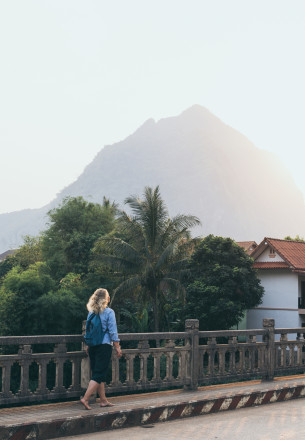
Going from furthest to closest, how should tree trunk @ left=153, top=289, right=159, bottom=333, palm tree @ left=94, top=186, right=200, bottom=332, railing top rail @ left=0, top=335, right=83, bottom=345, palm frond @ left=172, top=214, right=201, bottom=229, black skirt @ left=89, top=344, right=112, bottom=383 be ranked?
palm frond @ left=172, top=214, right=201, bottom=229 < tree trunk @ left=153, top=289, right=159, bottom=333 < palm tree @ left=94, top=186, right=200, bottom=332 < black skirt @ left=89, top=344, right=112, bottom=383 < railing top rail @ left=0, top=335, right=83, bottom=345

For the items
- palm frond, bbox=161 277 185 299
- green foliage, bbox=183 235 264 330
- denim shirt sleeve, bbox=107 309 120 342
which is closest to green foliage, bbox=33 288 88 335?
palm frond, bbox=161 277 185 299

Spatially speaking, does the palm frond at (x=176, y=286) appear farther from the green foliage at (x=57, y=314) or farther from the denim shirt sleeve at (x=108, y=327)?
the denim shirt sleeve at (x=108, y=327)

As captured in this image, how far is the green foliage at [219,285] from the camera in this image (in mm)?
39562

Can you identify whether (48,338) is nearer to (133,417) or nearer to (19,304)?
(133,417)

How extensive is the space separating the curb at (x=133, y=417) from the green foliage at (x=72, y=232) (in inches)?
1565

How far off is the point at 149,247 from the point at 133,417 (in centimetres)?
2890

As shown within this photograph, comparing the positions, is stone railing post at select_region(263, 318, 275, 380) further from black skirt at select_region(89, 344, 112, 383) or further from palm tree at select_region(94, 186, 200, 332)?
palm tree at select_region(94, 186, 200, 332)

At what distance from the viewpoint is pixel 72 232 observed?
55.5 m

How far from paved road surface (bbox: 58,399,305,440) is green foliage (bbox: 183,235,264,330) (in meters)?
30.3

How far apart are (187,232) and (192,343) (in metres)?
27.1

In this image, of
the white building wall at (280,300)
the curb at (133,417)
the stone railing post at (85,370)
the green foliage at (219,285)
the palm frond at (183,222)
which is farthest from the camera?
the white building wall at (280,300)

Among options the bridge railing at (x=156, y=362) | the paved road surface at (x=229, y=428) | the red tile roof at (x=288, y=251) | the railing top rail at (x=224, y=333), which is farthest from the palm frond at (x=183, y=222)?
the paved road surface at (x=229, y=428)

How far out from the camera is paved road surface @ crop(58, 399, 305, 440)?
7156mm

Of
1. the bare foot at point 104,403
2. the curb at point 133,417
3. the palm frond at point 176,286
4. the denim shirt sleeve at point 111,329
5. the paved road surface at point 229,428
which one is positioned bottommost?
the paved road surface at point 229,428
